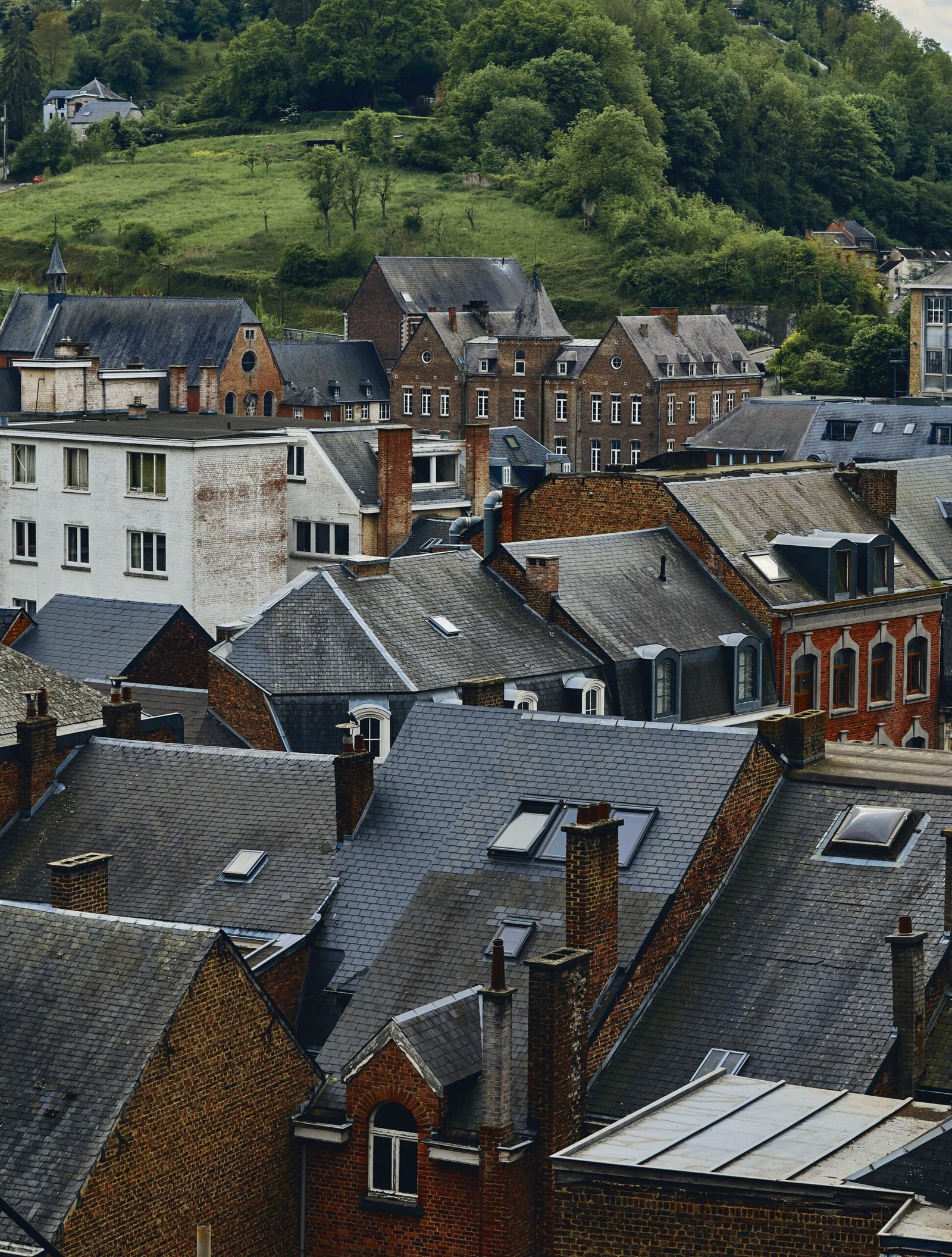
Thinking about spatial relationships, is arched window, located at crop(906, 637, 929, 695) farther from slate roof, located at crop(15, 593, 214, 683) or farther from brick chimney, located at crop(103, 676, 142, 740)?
brick chimney, located at crop(103, 676, 142, 740)

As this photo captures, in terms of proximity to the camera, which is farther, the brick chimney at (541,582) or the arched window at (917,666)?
the arched window at (917,666)

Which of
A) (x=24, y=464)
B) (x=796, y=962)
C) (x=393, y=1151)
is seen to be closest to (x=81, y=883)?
(x=393, y=1151)

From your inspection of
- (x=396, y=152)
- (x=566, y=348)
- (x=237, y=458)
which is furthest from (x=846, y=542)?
(x=396, y=152)

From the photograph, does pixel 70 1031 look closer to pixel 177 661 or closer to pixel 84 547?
pixel 177 661

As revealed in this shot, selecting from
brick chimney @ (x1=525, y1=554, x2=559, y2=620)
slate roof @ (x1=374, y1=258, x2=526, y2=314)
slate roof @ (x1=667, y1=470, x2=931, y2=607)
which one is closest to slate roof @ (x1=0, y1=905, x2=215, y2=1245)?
brick chimney @ (x1=525, y1=554, x2=559, y2=620)

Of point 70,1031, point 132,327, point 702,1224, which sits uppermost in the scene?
point 132,327

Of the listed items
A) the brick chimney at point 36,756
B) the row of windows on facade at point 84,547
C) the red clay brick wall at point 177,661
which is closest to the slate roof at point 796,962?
the brick chimney at point 36,756

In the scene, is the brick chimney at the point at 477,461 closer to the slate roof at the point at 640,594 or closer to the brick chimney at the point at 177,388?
the slate roof at the point at 640,594

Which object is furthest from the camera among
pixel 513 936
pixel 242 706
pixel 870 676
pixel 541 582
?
pixel 870 676

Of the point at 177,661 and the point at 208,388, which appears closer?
the point at 177,661
